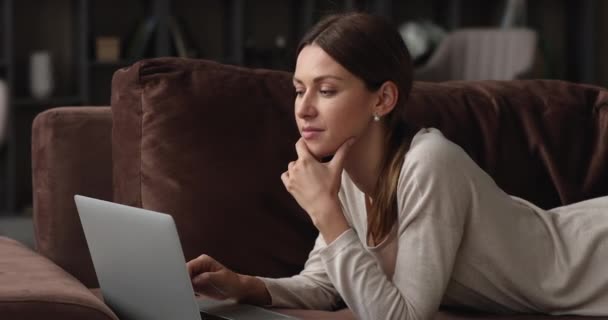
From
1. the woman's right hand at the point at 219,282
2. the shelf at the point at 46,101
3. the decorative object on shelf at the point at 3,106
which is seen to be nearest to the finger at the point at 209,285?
the woman's right hand at the point at 219,282

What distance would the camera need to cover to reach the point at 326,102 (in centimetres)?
175

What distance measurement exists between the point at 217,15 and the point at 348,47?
3.93 metres

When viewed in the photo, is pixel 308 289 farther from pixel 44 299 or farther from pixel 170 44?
pixel 170 44

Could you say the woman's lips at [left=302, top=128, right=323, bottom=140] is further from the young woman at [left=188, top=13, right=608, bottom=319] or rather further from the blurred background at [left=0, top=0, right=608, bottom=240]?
the blurred background at [left=0, top=0, right=608, bottom=240]

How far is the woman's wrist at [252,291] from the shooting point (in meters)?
1.81

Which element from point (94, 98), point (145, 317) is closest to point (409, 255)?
point (145, 317)

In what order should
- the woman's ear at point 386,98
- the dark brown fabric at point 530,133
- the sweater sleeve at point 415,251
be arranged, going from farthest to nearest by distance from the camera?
the dark brown fabric at point 530,133 → the woman's ear at point 386,98 → the sweater sleeve at point 415,251

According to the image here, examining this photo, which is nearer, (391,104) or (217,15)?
(391,104)

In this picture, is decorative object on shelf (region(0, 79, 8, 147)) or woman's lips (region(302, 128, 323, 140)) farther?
decorative object on shelf (region(0, 79, 8, 147))

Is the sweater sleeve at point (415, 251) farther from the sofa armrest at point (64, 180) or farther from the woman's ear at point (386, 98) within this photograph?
the sofa armrest at point (64, 180)

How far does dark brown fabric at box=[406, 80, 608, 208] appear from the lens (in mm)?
2221

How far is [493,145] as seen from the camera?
2.22m

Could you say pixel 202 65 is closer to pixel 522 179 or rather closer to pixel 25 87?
pixel 522 179

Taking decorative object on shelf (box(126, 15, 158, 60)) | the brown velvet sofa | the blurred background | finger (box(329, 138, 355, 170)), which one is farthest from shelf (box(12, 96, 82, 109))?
finger (box(329, 138, 355, 170))
